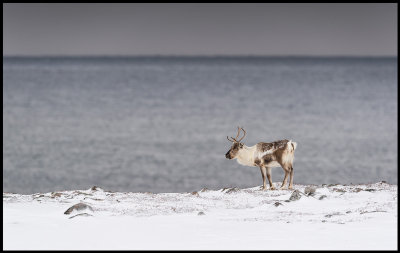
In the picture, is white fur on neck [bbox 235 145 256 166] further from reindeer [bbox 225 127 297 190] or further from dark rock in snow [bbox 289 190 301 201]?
dark rock in snow [bbox 289 190 301 201]

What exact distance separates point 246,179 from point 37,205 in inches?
713

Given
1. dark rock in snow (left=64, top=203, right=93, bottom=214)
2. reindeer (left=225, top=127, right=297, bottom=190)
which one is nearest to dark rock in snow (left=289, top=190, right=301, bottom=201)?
reindeer (left=225, top=127, right=297, bottom=190)

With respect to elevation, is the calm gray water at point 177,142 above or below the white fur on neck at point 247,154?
above

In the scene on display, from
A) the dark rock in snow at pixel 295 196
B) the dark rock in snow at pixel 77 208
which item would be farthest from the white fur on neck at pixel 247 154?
the dark rock in snow at pixel 77 208

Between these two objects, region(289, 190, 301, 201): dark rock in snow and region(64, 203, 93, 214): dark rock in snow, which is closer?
region(64, 203, 93, 214): dark rock in snow

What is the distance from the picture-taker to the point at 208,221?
1484cm

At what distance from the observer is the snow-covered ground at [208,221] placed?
1256cm

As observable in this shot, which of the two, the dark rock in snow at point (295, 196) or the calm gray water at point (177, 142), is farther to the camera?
the calm gray water at point (177, 142)

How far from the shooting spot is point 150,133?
52.4m

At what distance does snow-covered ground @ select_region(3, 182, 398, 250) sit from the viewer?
12.6 m

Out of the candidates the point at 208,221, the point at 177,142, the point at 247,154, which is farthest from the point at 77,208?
the point at 177,142

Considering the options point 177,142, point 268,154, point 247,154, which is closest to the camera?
point 268,154

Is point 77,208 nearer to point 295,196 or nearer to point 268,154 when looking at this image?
point 295,196

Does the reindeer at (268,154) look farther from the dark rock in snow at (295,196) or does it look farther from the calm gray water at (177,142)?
the calm gray water at (177,142)
